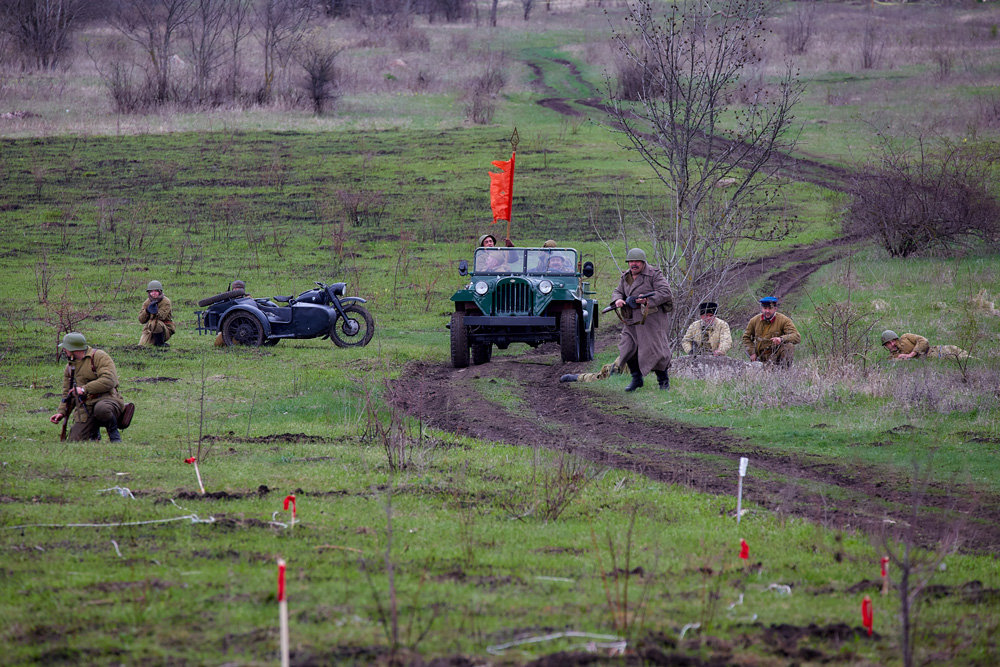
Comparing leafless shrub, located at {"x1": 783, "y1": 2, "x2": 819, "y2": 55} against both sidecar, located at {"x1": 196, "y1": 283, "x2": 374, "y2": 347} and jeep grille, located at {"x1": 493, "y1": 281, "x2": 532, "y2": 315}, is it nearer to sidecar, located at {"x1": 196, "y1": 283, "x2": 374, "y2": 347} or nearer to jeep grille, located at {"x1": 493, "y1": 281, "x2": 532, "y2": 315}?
sidecar, located at {"x1": 196, "y1": 283, "x2": 374, "y2": 347}

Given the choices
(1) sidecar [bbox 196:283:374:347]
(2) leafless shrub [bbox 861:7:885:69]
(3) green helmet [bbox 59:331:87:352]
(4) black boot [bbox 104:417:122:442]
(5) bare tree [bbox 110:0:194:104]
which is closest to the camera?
(3) green helmet [bbox 59:331:87:352]

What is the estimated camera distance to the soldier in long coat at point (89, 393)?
37.3 ft

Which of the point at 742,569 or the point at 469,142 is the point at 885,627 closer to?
the point at 742,569

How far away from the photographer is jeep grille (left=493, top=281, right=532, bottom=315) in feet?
56.4

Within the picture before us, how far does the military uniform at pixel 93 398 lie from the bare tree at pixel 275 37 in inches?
1509

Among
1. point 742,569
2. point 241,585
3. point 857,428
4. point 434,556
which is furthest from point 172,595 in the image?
point 857,428

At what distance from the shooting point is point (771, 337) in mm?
16156

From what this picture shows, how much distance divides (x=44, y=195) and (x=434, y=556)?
102 ft

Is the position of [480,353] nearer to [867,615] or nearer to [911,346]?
[911,346]

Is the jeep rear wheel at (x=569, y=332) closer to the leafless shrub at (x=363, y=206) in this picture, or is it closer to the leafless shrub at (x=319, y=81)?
the leafless shrub at (x=363, y=206)

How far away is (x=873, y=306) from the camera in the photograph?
21.6 metres

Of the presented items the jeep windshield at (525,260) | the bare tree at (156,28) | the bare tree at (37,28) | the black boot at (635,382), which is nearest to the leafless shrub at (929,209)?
the jeep windshield at (525,260)

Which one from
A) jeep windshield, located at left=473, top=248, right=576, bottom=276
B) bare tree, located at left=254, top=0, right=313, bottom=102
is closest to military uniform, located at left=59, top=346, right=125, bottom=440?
jeep windshield, located at left=473, top=248, right=576, bottom=276

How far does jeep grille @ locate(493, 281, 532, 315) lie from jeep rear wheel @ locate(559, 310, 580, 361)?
65 centimetres
